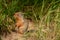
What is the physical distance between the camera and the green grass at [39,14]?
3.98m

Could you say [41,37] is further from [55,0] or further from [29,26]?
[55,0]

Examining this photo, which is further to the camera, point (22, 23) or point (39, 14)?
point (39, 14)

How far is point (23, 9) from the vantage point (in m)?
4.41

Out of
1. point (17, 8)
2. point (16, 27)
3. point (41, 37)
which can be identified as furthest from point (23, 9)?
point (41, 37)

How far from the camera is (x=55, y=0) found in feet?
14.5

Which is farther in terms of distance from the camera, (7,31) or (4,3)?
(4,3)

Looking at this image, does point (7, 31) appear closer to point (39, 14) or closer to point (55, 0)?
point (39, 14)

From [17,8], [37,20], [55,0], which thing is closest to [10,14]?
[17,8]

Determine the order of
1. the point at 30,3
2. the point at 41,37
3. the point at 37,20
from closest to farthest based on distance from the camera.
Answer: the point at 41,37, the point at 37,20, the point at 30,3

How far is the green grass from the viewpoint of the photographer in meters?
3.98

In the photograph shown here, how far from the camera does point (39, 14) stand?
14.0 feet

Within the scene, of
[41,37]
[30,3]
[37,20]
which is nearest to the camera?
[41,37]

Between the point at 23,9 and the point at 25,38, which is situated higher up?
the point at 23,9

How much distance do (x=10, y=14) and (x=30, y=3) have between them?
0.45 meters
